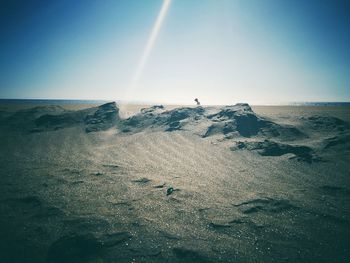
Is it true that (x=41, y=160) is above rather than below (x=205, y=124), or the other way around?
below

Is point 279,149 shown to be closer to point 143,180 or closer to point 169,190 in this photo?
point 169,190

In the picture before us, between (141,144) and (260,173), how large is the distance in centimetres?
419

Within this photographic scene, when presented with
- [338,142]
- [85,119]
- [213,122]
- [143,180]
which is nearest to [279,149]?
[338,142]

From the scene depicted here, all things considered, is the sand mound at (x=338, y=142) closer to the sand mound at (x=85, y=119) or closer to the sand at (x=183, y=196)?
the sand at (x=183, y=196)

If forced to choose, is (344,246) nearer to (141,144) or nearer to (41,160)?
(141,144)

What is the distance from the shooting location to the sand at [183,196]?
3.02 m

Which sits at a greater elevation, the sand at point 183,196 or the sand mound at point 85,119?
the sand mound at point 85,119

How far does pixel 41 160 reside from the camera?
6.83 meters

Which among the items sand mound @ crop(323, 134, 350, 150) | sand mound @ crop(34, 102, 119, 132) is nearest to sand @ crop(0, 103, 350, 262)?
sand mound @ crop(323, 134, 350, 150)

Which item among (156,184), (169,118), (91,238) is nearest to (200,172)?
(156,184)

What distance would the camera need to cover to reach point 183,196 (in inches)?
172

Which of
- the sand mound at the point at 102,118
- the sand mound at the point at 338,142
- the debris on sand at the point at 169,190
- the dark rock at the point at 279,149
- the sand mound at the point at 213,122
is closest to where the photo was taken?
the debris on sand at the point at 169,190

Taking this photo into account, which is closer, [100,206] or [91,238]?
[91,238]

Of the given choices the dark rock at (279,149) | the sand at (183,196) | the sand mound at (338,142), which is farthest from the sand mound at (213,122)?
the dark rock at (279,149)
